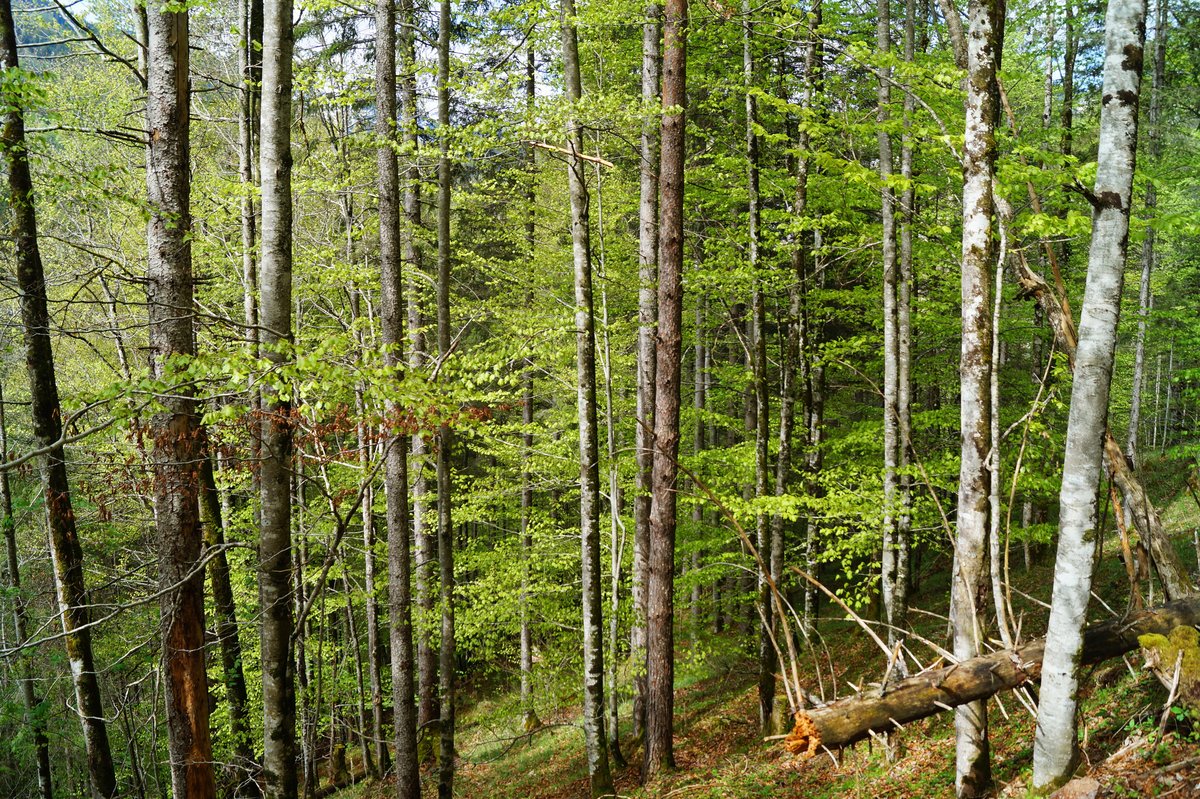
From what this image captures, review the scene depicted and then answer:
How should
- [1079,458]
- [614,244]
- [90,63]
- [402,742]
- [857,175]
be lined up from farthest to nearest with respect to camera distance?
[90,63], [614,244], [402,742], [857,175], [1079,458]

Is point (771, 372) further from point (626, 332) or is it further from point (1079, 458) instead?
point (1079, 458)

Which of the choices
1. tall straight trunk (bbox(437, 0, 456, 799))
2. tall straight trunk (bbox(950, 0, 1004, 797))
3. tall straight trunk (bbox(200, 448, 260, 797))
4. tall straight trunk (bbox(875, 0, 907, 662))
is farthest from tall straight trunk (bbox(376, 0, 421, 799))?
tall straight trunk (bbox(875, 0, 907, 662))

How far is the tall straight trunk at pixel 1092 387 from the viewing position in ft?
12.9

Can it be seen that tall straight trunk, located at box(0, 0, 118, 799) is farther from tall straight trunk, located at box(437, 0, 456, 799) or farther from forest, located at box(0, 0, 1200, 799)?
tall straight trunk, located at box(437, 0, 456, 799)

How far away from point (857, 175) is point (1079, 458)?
425 cm

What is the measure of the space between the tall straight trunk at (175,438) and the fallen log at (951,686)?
4375 mm

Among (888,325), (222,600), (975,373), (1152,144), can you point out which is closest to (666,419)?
(975,373)

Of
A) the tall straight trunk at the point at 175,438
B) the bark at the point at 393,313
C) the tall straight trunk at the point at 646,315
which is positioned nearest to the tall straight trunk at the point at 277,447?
the tall straight trunk at the point at 175,438

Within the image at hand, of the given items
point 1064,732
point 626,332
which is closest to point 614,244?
point 626,332

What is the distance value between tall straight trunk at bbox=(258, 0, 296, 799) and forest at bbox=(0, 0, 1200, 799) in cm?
3

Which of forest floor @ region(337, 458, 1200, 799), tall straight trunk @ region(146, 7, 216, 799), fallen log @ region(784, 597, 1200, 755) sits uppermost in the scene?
tall straight trunk @ region(146, 7, 216, 799)

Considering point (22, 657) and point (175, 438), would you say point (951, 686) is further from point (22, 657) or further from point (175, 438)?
point (22, 657)

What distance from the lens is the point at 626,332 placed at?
44.9ft

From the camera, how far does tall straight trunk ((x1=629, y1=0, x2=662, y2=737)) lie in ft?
29.0
